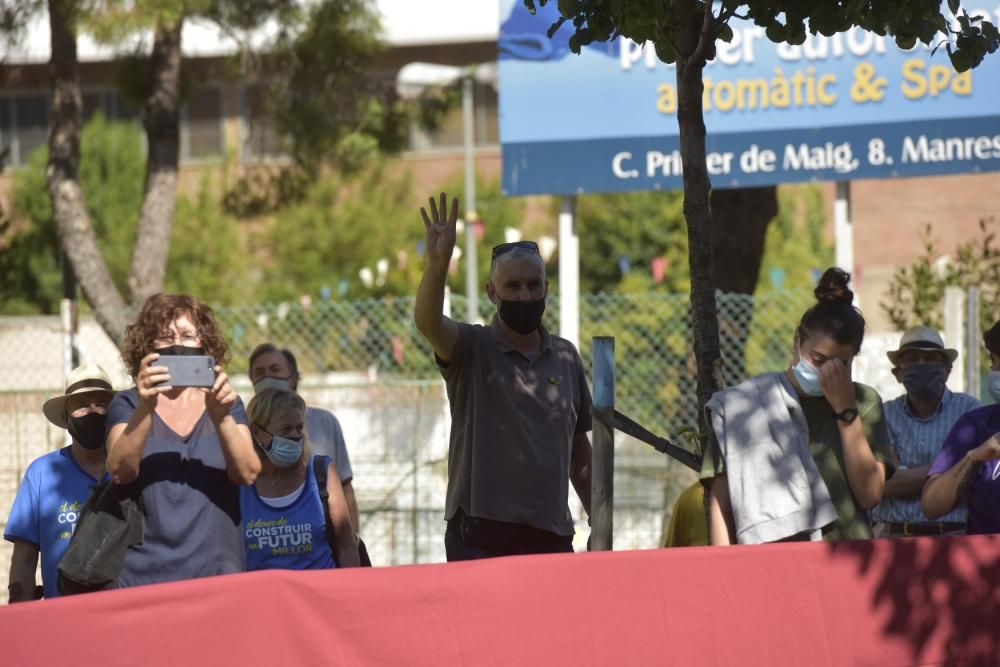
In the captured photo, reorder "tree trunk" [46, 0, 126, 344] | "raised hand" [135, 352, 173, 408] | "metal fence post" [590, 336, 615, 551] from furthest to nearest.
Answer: "tree trunk" [46, 0, 126, 344] → "metal fence post" [590, 336, 615, 551] → "raised hand" [135, 352, 173, 408]

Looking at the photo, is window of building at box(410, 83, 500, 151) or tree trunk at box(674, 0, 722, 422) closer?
tree trunk at box(674, 0, 722, 422)

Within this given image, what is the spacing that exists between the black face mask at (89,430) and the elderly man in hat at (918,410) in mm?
3330

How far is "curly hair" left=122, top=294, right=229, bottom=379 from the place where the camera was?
4.68 m

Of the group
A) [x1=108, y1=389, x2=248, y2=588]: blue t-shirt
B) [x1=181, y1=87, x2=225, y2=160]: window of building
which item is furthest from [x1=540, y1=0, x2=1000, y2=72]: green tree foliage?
[x1=181, y1=87, x2=225, y2=160]: window of building

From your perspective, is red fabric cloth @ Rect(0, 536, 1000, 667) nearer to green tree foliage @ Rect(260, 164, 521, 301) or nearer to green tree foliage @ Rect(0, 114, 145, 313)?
green tree foliage @ Rect(260, 164, 521, 301)

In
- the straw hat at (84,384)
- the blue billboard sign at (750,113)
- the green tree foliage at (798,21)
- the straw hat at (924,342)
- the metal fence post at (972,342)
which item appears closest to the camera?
the green tree foliage at (798,21)

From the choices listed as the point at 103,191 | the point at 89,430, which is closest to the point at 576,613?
the point at 89,430

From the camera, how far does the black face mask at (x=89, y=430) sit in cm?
542

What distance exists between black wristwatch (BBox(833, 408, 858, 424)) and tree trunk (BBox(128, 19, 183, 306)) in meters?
8.27

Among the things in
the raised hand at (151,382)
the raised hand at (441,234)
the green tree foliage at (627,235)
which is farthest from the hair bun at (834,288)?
the green tree foliage at (627,235)

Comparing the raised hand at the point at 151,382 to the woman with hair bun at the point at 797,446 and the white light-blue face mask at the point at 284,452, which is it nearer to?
the white light-blue face mask at the point at 284,452

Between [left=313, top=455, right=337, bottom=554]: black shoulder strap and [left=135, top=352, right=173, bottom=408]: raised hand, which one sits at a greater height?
[left=135, top=352, right=173, bottom=408]: raised hand

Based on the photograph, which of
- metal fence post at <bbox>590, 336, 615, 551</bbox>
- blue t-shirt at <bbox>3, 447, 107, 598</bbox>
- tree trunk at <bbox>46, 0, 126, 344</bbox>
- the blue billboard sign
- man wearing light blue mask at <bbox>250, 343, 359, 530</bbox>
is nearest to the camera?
metal fence post at <bbox>590, 336, 615, 551</bbox>

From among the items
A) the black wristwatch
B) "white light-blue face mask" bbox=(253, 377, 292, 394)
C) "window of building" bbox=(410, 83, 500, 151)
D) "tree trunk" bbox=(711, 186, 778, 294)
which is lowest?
the black wristwatch
